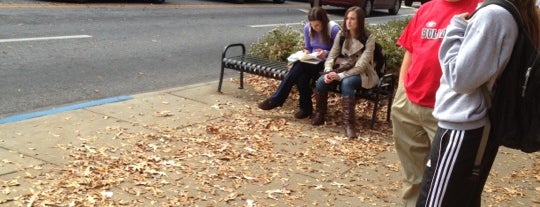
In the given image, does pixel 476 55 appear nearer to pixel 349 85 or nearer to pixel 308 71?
pixel 349 85

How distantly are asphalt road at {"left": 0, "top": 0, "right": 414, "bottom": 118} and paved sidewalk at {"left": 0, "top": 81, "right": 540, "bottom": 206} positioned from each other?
4.06ft

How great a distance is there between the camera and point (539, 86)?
7.45 ft

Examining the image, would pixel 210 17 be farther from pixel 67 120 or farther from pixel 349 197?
pixel 349 197

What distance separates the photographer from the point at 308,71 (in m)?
6.56

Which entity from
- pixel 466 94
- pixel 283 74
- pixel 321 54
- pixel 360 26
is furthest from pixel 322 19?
pixel 466 94

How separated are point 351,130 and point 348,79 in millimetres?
510

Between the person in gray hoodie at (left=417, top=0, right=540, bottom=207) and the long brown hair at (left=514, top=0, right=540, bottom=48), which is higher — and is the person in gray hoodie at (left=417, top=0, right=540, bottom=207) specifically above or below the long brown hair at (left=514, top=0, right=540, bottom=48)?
below

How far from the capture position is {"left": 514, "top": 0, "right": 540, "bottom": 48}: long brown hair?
7.75 ft

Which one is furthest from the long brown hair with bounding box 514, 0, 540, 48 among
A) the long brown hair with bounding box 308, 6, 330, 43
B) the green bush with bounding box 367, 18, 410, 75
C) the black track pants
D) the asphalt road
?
the green bush with bounding box 367, 18, 410, 75

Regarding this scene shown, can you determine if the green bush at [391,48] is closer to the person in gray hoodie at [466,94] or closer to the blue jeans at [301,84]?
the blue jeans at [301,84]

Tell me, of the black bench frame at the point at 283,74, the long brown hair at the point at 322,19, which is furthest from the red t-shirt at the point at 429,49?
the long brown hair at the point at 322,19

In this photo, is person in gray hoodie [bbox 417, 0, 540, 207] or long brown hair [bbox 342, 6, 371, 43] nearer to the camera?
person in gray hoodie [bbox 417, 0, 540, 207]

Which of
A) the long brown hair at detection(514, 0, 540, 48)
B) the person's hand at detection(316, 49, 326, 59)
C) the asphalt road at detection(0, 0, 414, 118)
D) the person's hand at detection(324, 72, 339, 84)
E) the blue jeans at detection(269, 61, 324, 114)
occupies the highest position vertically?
the long brown hair at detection(514, 0, 540, 48)

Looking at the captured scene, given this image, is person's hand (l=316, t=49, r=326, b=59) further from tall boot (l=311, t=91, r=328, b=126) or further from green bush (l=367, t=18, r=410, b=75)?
green bush (l=367, t=18, r=410, b=75)
